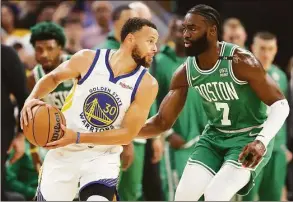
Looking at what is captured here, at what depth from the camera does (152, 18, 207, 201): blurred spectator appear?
29.6 ft

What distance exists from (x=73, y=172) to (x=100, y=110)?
474mm

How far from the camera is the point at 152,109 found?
8.50m

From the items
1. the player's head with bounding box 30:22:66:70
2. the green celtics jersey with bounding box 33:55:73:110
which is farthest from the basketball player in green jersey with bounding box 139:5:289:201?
the player's head with bounding box 30:22:66:70

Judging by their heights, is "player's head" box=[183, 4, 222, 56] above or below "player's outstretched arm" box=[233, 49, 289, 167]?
above

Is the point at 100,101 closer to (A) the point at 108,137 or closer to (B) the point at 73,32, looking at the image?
(A) the point at 108,137

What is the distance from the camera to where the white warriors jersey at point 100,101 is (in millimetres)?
6340

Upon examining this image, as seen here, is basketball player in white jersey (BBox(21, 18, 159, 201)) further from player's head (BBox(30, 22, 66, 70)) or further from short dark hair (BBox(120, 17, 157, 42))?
player's head (BBox(30, 22, 66, 70))

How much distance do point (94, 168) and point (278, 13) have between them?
246 inches

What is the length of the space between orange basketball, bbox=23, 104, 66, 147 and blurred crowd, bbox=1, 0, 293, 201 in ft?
3.75

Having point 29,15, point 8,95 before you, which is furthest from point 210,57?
point 29,15

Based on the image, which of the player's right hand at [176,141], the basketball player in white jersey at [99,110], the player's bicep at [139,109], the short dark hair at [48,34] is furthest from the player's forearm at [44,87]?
the player's right hand at [176,141]

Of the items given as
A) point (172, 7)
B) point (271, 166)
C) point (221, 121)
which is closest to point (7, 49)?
point (221, 121)

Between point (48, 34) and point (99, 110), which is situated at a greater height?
point (48, 34)

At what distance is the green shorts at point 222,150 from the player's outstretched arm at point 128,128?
54 centimetres
